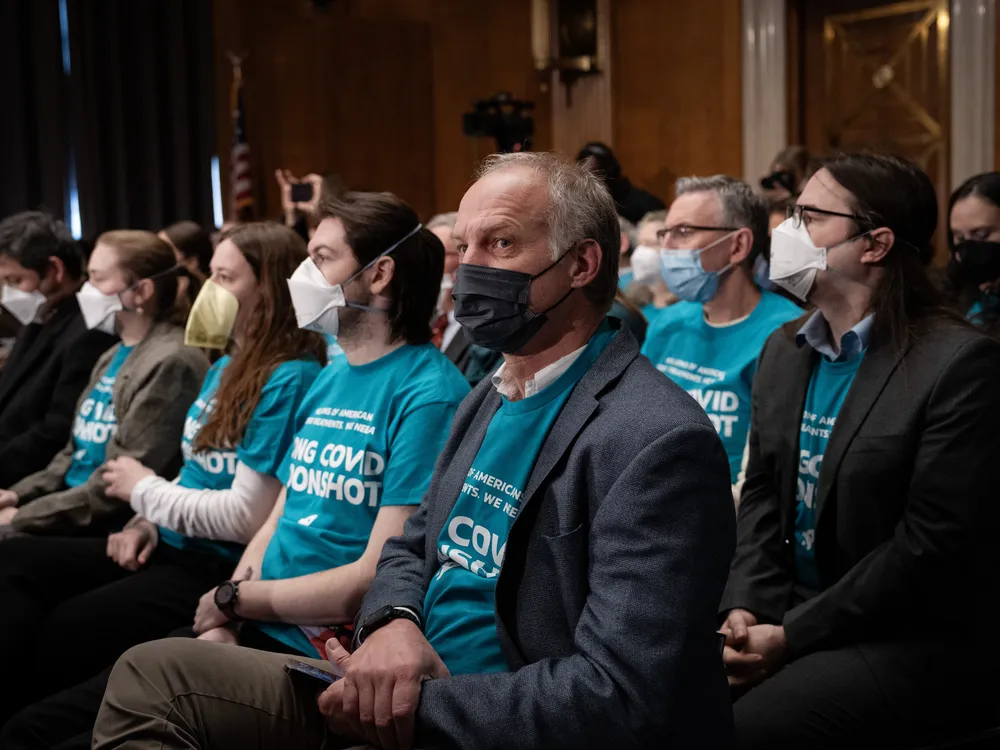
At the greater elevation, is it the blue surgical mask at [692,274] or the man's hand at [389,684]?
the blue surgical mask at [692,274]

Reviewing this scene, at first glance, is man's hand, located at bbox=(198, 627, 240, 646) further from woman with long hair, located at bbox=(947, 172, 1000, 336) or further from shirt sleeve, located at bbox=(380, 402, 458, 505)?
woman with long hair, located at bbox=(947, 172, 1000, 336)

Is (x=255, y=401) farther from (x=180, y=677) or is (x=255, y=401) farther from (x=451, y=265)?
(x=451, y=265)

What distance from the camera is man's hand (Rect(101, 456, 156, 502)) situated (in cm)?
278

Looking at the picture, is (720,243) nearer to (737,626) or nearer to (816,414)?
(816,414)

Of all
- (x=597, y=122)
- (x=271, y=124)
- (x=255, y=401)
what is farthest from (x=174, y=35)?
(x=255, y=401)

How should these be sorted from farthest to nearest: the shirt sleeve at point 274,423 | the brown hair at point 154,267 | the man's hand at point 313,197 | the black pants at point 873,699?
the man's hand at point 313,197 < the brown hair at point 154,267 < the shirt sleeve at point 274,423 < the black pants at point 873,699

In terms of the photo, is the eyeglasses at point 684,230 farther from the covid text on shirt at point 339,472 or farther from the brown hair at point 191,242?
the brown hair at point 191,242

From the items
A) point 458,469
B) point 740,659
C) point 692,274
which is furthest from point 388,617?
point 692,274

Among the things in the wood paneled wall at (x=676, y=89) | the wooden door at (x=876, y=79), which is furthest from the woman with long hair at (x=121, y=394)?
the wood paneled wall at (x=676, y=89)

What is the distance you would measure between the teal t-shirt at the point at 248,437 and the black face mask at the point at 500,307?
3.17 feet

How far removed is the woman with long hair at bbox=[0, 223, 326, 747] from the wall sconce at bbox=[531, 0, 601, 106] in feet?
18.2

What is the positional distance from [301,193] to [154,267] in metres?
2.15

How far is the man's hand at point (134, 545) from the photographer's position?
2.80m

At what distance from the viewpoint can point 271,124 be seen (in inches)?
341
